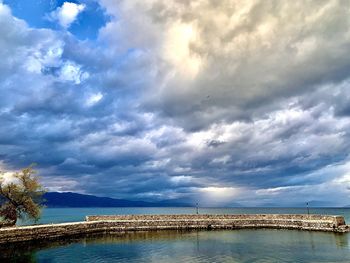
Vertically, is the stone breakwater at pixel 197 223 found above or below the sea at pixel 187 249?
above

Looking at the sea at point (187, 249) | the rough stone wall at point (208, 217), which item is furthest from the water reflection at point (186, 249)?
the rough stone wall at point (208, 217)

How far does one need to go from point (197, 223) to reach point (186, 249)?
973 inches

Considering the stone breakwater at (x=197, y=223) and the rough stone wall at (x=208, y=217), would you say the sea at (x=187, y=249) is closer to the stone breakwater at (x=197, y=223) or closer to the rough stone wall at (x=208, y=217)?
the stone breakwater at (x=197, y=223)

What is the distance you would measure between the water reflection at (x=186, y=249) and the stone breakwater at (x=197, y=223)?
377cm

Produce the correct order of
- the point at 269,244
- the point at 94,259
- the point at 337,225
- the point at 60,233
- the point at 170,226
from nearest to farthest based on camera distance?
the point at 94,259 → the point at 269,244 → the point at 60,233 → the point at 337,225 → the point at 170,226

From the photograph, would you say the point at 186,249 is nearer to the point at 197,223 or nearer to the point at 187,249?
the point at 187,249

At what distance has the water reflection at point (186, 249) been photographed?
3550 cm

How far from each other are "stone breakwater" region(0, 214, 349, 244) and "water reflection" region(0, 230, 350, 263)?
3.77 m

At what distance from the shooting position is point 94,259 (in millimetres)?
35844

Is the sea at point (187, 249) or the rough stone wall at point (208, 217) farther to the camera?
the rough stone wall at point (208, 217)

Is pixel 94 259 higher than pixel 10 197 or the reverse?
the reverse

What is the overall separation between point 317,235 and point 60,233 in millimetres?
40285

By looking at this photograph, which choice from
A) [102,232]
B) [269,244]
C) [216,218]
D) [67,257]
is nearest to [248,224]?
[216,218]

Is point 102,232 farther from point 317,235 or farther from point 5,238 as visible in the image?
point 317,235
